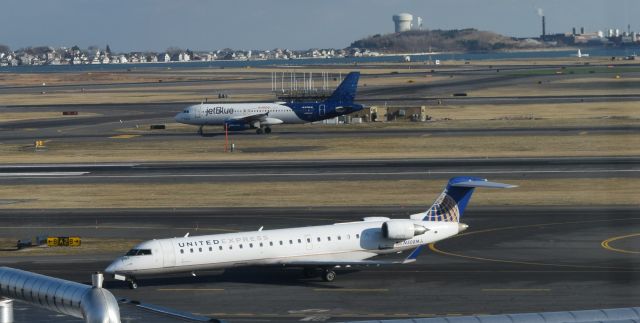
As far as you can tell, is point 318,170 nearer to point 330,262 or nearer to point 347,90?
point 330,262

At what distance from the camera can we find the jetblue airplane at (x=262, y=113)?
133875 mm

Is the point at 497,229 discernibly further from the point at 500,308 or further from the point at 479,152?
the point at 479,152

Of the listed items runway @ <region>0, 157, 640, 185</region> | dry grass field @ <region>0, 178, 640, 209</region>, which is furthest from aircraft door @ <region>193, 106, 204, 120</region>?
dry grass field @ <region>0, 178, 640, 209</region>

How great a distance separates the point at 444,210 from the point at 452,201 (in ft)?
2.27

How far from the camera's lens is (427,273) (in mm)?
56156

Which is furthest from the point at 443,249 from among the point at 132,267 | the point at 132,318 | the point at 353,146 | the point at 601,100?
the point at 601,100

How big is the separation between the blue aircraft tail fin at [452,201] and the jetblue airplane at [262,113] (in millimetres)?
74890

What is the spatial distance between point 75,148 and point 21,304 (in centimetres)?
9548

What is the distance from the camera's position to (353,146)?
115250mm

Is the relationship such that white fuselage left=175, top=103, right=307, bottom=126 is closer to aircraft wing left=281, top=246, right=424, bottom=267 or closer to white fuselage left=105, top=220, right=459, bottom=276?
white fuselage left=105, top=220, right=459, bottom=276

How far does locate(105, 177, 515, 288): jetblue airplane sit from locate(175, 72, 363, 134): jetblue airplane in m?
76.7

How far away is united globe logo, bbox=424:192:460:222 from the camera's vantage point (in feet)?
189

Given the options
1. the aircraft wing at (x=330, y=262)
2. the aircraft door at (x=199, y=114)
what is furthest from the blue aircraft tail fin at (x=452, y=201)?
the aircraft door at (x=199, y=114)

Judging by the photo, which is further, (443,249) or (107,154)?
(107,154)
